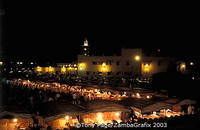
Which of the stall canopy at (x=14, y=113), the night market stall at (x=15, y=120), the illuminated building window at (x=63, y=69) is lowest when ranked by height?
the night market stall at (x=15, y=120)

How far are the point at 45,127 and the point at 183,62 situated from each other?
33200 mm

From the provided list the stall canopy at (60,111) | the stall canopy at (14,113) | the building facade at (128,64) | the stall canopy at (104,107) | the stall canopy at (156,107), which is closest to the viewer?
the stall canopy at (60,111)

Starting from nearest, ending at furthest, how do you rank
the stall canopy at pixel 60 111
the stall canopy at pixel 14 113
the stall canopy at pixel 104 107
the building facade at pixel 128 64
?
the stall canopy at pixel 60 111 < the stall canopy at pixel 14 113 < the stall canopy at pixel 104 107 < the building facade at pixel 128 64

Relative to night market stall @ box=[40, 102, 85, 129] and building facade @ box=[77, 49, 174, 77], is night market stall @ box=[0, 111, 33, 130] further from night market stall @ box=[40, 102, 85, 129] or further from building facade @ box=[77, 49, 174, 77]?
building facade @ box=[77, 49, 174, 77]

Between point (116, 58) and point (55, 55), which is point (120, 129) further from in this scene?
point (55, 55)

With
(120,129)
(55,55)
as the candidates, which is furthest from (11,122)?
(55,55)

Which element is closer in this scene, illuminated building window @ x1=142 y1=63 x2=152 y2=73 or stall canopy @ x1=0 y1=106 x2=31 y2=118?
stall canopy @ x1=0 y1=106 x2=31 y2=118

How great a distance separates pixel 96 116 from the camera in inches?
536

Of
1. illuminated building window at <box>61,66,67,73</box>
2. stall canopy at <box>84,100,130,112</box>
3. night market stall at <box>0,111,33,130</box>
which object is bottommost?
night market stall at <box>0,111,33,130</box>

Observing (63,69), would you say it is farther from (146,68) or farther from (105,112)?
(105,112)

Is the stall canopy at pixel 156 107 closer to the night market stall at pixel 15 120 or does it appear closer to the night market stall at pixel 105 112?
the night market stall at pixel 105 112

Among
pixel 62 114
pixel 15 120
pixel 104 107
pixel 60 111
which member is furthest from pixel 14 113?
pixel 104 107

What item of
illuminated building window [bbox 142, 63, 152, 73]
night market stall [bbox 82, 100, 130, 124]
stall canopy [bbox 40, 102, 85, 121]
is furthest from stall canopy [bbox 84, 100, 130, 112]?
illuminated building window [bbox 142, 63, 152, 73]

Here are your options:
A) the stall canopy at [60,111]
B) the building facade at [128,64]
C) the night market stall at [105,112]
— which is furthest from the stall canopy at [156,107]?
the building facade at [128,64]
